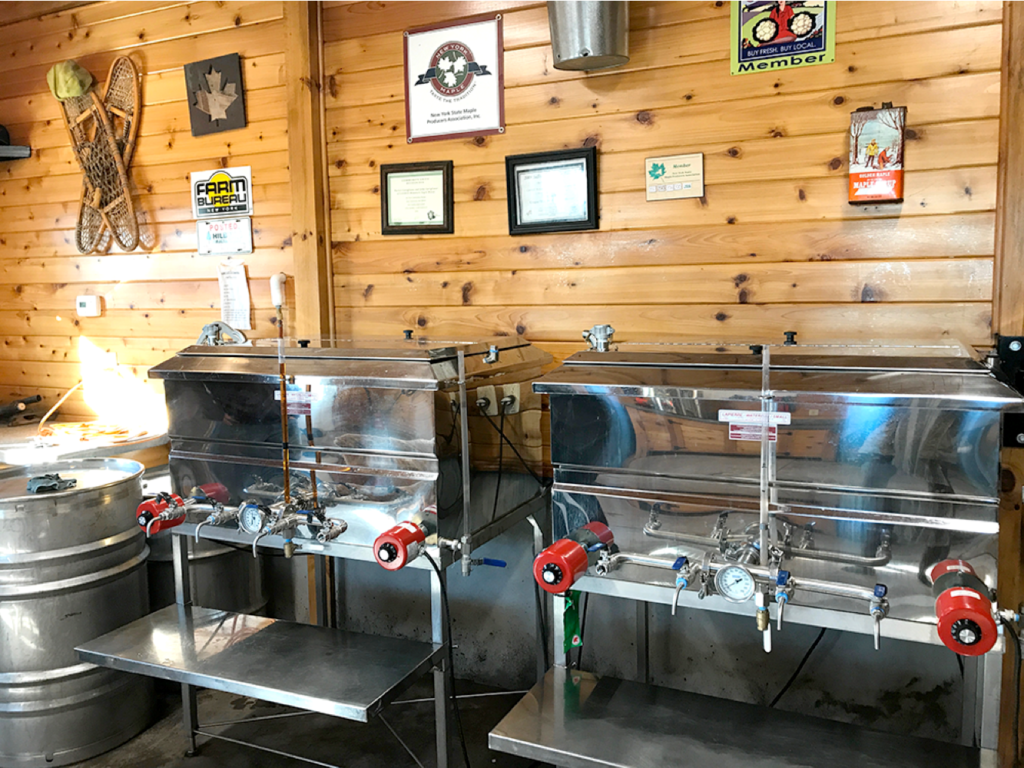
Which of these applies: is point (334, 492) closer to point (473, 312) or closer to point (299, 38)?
point (473, 312)

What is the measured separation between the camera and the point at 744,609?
1580 mm

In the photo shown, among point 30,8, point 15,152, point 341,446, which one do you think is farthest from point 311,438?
point 30,8

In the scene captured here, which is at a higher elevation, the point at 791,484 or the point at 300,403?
the point at 300,403

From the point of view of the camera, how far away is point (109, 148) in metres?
3.23

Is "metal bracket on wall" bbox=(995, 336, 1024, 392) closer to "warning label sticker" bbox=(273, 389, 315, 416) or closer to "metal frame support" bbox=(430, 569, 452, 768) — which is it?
"metal frame support" bbox=(430, 569, 452, 768)

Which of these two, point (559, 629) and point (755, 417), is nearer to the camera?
point (755, 417)

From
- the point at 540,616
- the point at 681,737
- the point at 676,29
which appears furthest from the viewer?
the point at 540,616

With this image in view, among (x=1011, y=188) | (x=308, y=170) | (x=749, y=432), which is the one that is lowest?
(x=749, y=432)

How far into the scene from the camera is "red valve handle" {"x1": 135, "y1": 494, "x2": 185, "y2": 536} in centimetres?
211

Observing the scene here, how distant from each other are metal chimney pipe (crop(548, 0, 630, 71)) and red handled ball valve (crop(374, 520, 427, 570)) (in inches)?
54.7

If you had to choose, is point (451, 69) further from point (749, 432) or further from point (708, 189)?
point (749, 432)

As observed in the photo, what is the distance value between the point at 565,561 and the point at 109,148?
2.72 m

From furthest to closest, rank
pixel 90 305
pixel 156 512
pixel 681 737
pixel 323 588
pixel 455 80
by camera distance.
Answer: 1. pixel 90 305
2. pixel 323 588
3. pixel 455 80
4. pixel 156 512
5. pixel 681 737

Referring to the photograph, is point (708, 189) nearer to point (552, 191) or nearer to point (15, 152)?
point (552, 191)
